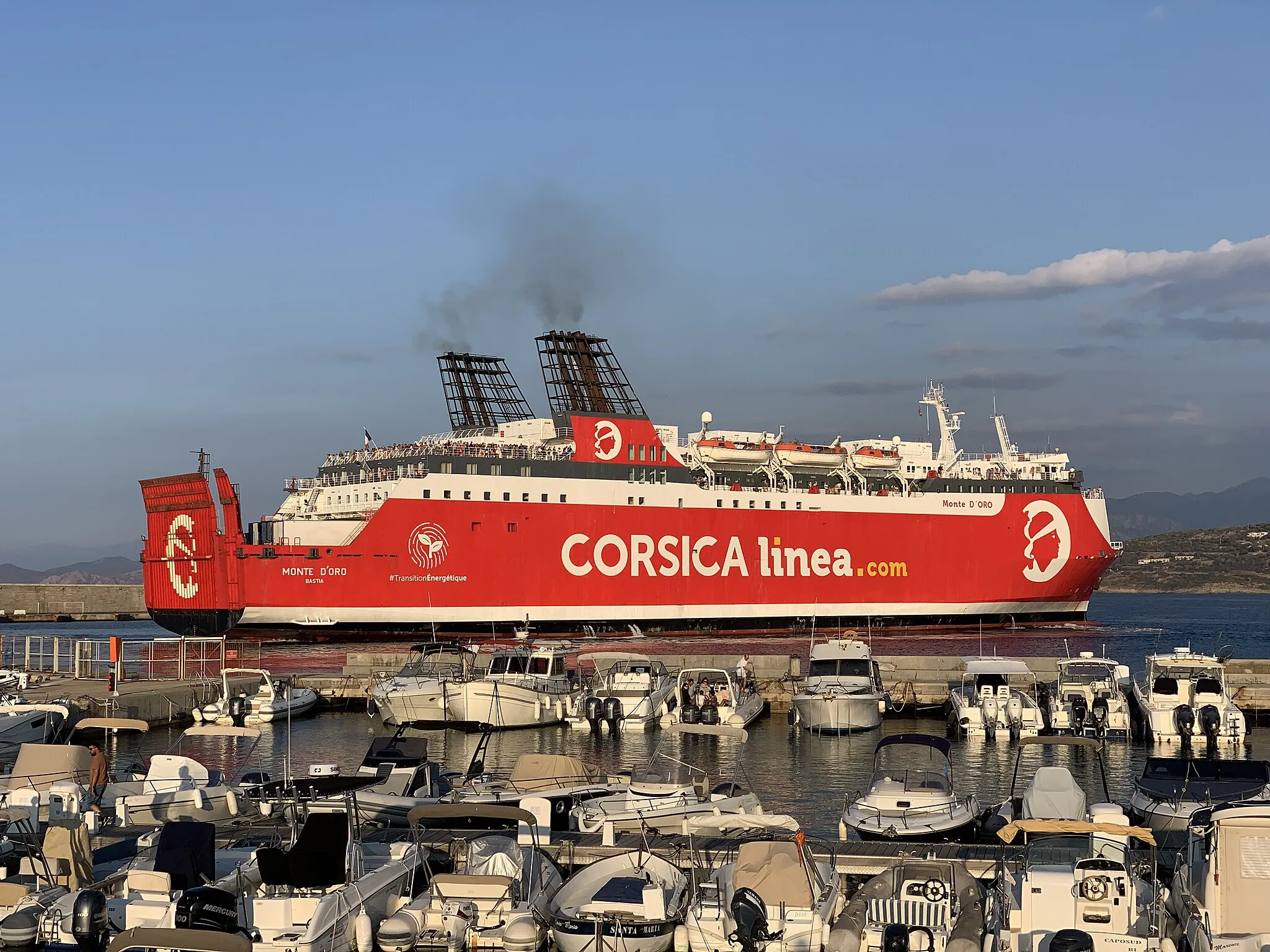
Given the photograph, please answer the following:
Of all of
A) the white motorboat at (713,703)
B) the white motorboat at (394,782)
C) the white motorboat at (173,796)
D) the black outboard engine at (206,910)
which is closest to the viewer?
the black outboard engine at (206,910)

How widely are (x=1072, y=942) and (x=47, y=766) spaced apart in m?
12.2

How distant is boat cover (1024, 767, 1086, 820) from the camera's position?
14.8 metres

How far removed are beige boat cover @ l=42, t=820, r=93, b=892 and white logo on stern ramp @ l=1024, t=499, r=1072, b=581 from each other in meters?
42.8

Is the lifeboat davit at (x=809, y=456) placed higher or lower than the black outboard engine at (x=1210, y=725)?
higher

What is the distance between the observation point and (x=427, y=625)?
41000 millimetres

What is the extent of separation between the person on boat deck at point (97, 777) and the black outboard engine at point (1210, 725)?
17946 mm

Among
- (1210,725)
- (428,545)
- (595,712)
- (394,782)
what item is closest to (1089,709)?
(1210,725)

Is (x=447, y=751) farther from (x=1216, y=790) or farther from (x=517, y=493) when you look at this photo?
(x=517, y=493)

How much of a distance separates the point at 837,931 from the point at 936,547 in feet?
131

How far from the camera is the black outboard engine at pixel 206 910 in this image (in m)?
10.2

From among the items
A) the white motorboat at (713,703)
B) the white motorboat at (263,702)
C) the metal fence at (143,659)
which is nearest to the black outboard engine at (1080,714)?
the white motorboat at (713,703)

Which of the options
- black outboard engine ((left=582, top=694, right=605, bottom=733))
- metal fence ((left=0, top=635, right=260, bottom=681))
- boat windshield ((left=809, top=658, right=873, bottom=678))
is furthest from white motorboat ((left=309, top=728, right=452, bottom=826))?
metal fence ((left=0, top=635, right=260, bottom=681))

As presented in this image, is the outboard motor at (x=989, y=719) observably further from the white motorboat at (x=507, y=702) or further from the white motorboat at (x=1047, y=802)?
the white motorboat at (x=1047, y=802)

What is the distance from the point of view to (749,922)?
10.7 m
